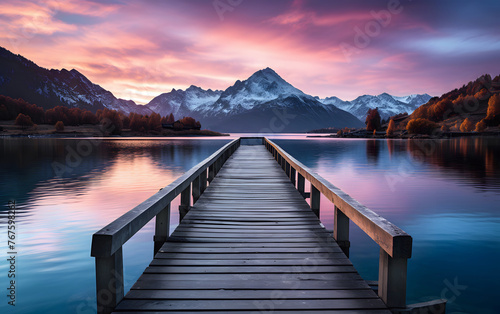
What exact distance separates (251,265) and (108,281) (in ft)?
5.68

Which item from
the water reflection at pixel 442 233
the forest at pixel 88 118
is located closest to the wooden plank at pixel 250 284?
the water reflection at pixel 442 233

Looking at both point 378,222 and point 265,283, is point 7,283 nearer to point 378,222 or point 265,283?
point 265,283

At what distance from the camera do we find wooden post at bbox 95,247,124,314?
283cm

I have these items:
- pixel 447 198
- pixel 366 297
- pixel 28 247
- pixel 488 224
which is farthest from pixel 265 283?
pixel 447 198

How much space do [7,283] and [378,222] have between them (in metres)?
6.86

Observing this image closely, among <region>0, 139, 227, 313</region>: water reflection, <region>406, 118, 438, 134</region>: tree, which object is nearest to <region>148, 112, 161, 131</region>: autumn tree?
<region>406, 118, 438, 134</region>: tree

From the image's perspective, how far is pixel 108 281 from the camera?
2.87 meters

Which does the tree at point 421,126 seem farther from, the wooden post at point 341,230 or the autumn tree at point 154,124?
the wooden post at point 341,230

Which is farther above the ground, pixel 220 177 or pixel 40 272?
pixel 220 177

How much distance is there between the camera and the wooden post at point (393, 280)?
114 inches

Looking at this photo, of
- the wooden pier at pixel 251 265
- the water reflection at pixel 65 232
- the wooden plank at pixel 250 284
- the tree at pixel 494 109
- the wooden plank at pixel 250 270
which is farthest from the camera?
the tree at pixel 494 109

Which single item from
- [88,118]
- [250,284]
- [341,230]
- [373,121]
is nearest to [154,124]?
[88,118]

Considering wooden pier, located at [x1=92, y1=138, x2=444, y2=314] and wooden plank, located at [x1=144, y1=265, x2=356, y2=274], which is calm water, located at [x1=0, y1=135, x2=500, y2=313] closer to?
wooden pier, located at [x1=92, y1=138, x2=444, y2=314]

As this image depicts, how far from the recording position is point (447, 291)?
20.6ft
